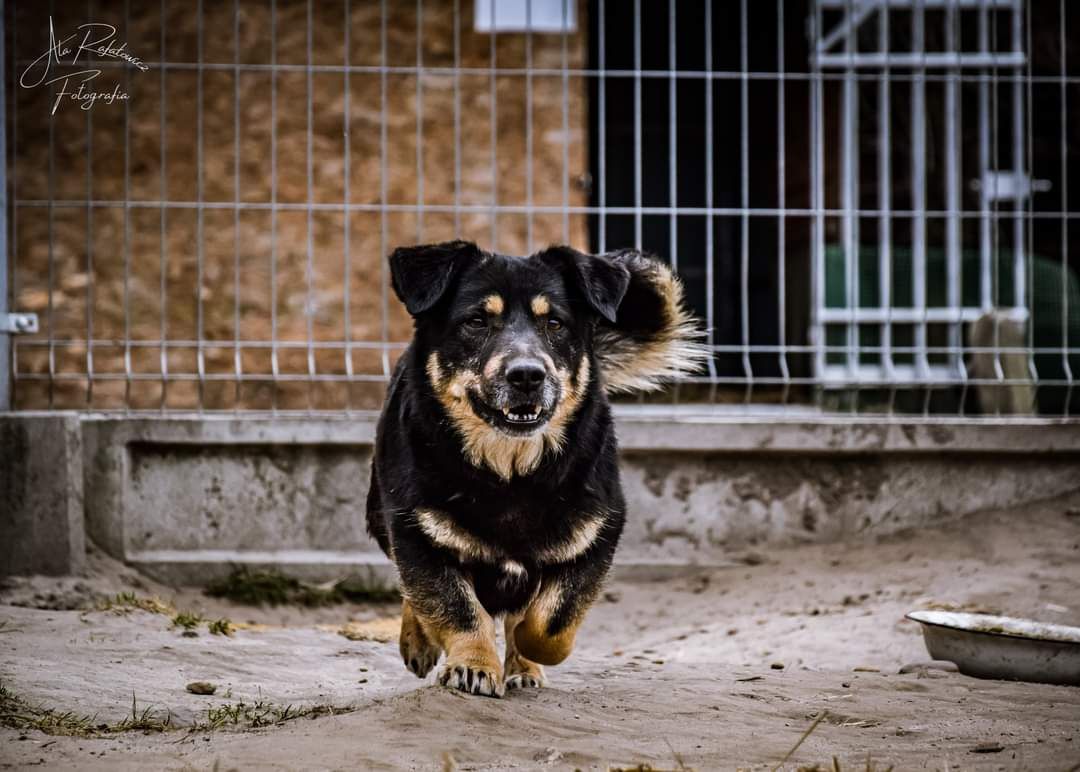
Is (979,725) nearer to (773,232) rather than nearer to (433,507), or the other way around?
(433,507)

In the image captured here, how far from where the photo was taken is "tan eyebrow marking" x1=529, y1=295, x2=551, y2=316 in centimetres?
390

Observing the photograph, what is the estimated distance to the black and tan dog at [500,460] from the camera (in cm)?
373

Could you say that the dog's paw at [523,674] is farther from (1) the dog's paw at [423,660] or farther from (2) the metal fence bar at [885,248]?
(2) the metal fence bar at [885,248]

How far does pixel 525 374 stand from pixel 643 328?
124 centimetres

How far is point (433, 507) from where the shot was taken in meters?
3.77

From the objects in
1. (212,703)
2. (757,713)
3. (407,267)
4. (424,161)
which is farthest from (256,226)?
(757,713)

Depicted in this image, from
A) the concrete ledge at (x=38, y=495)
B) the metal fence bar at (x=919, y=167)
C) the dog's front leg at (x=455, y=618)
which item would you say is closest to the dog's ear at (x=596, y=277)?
the dog's front leg at (x=455, y=618)

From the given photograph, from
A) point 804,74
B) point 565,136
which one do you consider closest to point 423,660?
point 565,136

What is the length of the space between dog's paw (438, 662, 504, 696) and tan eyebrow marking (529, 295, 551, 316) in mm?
1146

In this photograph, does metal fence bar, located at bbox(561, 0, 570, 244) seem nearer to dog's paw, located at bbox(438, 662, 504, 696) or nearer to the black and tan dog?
the black and tan dog

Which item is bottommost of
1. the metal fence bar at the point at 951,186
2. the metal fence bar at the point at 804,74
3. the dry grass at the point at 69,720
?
the dry grass at the point at 69,720

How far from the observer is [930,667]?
4.27 m

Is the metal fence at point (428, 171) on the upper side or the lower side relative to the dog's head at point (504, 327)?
upper

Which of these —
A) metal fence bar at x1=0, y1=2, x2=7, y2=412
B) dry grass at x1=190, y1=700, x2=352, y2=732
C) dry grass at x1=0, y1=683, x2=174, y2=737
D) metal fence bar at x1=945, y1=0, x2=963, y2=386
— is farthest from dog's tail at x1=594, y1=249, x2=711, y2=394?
metal fence bar at x1=945, y1=0, x2=963, y2=386
